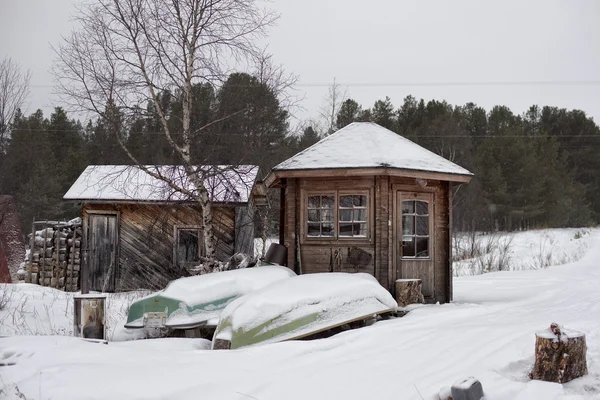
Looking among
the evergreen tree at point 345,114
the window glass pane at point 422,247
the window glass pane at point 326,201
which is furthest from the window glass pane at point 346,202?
the evergreen tree at point 345,114

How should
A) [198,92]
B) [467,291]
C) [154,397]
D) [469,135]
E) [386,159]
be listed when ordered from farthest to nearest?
1. [469,135]
2. [198,92]
3. [467,291]
4. [386,159]
5. [154,397]

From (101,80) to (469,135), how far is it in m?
27.7

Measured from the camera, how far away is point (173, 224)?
57.8ft

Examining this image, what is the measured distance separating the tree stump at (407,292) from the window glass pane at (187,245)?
8294mm

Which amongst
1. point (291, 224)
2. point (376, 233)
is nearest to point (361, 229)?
point (376, 233)

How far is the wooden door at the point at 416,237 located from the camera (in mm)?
11766

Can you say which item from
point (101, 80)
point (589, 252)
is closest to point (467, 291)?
point (101, 80)

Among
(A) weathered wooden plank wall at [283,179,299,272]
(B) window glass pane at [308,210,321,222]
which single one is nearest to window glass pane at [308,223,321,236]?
(B) window glass pane at [308,210,321,222]

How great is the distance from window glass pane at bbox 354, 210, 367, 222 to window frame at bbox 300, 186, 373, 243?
8 cm

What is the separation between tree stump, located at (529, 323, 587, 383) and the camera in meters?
5.89

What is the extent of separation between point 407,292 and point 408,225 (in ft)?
5.22

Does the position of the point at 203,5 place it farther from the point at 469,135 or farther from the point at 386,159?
the point at 469,135

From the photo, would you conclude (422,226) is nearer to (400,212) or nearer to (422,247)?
(422,247)

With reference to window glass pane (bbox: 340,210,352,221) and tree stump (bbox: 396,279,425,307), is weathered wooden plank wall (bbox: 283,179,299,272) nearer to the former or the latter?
window glass pane (bbox: 340,210,352,221)
